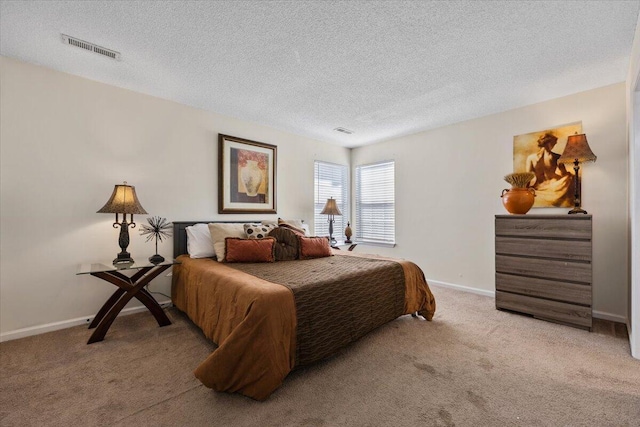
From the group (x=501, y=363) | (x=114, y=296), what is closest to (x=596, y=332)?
(x=501, y=363)

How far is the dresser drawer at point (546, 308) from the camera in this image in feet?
8.69

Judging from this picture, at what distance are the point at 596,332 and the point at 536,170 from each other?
1.78m

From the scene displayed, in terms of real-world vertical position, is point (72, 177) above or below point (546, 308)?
above

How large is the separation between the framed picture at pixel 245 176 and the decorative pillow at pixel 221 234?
1.68 feet

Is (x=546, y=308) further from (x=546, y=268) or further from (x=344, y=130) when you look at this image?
(x=344, y=130)

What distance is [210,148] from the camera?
12.1 ft

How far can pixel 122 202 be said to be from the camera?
2660 mm

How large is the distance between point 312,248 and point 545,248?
7.99ft

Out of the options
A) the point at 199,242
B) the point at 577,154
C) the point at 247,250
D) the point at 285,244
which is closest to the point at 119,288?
the point at 199,242

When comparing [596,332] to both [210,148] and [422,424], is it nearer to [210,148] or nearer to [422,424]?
[422,424]

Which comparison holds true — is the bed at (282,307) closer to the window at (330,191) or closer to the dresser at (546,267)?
the dresser at (546,267)

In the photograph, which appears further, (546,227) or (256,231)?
(256,231)

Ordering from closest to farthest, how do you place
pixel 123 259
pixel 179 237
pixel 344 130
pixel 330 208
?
1. pixel 123 259
2. pixel 179 237
3. pixel 344 130
4. pixel 330 208

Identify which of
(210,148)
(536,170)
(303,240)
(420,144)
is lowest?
(303,240)
